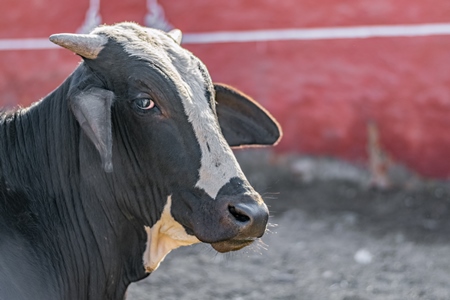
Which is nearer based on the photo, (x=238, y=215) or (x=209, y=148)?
(x=238, y=215)

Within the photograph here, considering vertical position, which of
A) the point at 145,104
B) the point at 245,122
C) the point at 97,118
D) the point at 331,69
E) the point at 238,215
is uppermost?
the point at 331,69

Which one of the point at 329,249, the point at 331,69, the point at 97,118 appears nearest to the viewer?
the point at 97,118

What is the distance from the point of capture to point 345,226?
24.2 feet

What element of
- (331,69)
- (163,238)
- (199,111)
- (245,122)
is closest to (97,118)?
(199,111)

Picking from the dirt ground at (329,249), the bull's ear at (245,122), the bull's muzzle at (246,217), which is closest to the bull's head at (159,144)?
the bull's muzzle at (246,217)

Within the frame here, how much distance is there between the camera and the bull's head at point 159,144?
339 cm

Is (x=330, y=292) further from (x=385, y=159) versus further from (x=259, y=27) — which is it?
(x=259, y=27)

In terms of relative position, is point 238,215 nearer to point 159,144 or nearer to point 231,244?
point 231,244

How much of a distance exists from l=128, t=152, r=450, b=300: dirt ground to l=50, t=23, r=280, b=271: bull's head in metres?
1.38

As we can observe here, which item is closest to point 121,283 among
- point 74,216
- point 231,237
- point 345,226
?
point 74,216

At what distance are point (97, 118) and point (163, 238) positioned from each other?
67 centimetres

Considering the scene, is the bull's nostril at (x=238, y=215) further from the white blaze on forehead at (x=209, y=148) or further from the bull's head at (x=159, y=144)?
the white blaze on forehead at (x=209, y=148)

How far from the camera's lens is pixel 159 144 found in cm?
351

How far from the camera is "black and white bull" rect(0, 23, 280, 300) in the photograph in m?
3.41
